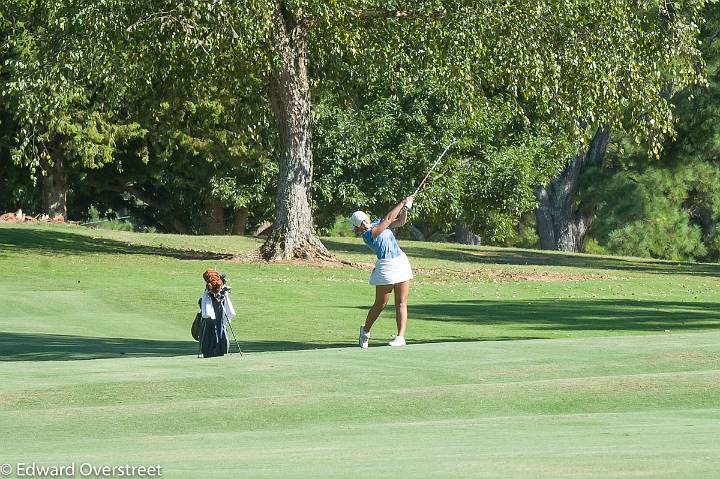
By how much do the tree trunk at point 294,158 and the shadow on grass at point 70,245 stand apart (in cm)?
196

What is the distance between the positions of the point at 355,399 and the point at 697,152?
39.2 metres

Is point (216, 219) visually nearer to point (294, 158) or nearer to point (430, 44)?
point (294, 158)

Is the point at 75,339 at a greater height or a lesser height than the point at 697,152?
lesser

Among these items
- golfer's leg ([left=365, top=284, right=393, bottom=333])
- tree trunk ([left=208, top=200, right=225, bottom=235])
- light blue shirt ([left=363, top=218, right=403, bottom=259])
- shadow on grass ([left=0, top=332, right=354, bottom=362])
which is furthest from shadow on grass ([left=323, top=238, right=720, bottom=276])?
Result: light blue shirt ([left=363, top=218, right=403, bottom=259])

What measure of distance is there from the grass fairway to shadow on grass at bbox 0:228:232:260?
9917 mm

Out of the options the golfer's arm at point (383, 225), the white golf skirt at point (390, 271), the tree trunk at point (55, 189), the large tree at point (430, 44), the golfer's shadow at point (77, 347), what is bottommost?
the golfer's shadow at point (77, 347)

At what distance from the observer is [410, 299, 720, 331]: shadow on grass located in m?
22.0

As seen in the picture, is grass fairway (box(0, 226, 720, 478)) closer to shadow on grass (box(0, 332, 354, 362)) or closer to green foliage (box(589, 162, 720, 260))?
shadow on grass (box(0, 332, 354, 362))

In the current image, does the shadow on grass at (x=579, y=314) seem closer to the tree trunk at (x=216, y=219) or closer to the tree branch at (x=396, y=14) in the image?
the tree branch at (x=396, y=14)

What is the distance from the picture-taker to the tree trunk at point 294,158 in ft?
108

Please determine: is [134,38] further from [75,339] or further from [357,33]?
[75,339]

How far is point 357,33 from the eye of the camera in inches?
1237

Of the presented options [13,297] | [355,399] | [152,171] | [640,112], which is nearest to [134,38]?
[13,297]

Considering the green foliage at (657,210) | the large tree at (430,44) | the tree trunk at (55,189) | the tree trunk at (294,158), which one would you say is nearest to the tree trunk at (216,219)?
the tree trunk at (55,189)
